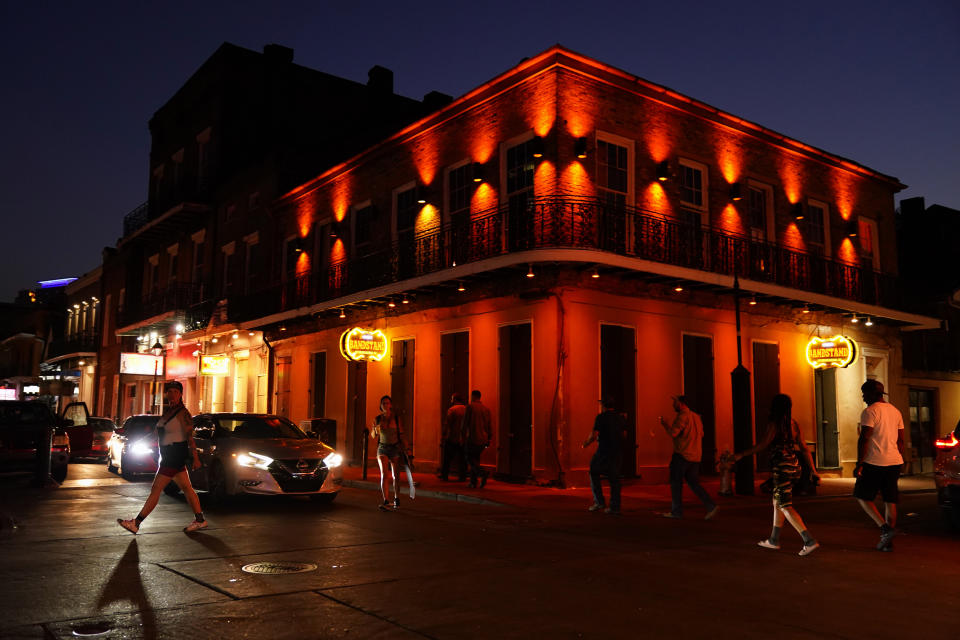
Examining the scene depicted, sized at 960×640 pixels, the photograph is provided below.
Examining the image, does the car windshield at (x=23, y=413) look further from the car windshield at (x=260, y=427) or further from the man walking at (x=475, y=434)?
the man walking at (x=475, y=434)

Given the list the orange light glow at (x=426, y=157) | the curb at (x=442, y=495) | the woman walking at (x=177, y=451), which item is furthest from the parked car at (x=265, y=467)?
the orange light glow at (x=426, y=157)

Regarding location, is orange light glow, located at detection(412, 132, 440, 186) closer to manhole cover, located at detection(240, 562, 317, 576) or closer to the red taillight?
the red taillight

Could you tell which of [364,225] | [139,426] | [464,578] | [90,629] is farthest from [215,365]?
[90,629]

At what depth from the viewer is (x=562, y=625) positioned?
5254mm

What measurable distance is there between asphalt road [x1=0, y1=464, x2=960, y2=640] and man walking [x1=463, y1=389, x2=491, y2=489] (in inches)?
144

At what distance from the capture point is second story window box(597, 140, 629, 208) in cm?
1659

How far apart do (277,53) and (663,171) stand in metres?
20.8

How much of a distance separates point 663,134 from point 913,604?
44.3ft

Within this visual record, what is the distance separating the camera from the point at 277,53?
32.3m

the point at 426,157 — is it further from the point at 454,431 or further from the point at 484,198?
the point at 454,431

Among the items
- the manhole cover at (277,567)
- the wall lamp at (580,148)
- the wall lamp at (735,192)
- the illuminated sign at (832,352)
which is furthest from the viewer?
the wall lamp at (735,192)

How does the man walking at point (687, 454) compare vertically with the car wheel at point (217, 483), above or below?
above

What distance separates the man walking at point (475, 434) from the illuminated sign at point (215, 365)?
15306 millimetres

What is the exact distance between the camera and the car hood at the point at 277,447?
1227 centimetres
